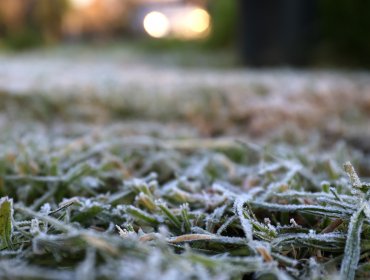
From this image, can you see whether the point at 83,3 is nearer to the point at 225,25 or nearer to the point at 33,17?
the point at 33,17

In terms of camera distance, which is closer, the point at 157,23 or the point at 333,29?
the point at 333,29

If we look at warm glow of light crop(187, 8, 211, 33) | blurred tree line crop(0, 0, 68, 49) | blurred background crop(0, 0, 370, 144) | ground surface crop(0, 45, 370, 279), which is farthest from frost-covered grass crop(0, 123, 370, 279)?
warm glow of light crop(187, 8, 211, 33)

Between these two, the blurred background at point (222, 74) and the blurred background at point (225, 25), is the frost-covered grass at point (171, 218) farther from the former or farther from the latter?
the blurred background at point (225, 25)

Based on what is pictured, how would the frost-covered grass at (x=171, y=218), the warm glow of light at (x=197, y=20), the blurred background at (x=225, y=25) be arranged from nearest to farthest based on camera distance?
1. the frost-covered grass at (x=171, y=218)
2. the blurred background at (x=225, y=25)
3. the warm glow of light at (x=197, y=20)

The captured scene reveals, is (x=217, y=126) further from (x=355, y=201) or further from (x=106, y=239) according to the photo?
(x=106, y=239)

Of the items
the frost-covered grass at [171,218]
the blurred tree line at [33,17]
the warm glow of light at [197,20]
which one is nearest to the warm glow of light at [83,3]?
the blurred tree line at [33,17]

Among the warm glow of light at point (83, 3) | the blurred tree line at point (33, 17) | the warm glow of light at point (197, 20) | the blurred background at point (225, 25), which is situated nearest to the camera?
the blurred background at point (225, 25)

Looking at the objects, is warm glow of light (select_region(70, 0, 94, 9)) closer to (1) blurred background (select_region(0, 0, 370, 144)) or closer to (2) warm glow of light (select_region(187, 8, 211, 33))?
(1) blurred background (select_region(0, 0, 370, 144))

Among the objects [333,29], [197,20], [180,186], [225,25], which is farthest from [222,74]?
[197,20]
